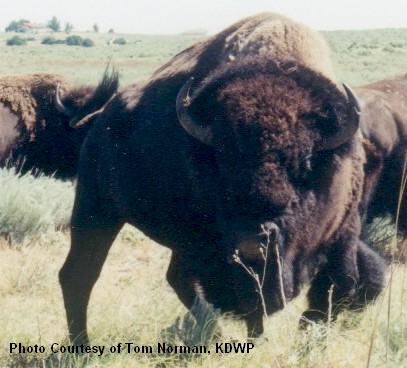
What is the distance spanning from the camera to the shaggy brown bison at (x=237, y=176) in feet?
10.9

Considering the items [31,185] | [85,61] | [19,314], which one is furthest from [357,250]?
[85,61]

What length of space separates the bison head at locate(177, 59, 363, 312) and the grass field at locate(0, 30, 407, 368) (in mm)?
316

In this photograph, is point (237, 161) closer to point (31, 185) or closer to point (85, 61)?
point (31, 185)

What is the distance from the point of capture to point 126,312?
179 inches

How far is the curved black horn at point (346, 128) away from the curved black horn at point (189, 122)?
0.58 meters

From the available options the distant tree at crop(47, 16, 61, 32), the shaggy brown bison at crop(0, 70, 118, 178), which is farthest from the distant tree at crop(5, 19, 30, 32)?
the shaggy brown bison at crop(0, 70, 118, 178)

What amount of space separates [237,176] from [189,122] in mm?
479

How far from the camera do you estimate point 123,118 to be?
169 inches

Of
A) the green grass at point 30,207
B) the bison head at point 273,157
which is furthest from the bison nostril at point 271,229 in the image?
the green grass at point 30,207

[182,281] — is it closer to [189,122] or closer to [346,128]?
[189,122]

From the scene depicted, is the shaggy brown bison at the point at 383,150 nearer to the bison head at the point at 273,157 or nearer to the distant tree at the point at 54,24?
the bison head at the point at 273,157

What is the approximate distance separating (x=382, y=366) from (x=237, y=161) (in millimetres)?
1164

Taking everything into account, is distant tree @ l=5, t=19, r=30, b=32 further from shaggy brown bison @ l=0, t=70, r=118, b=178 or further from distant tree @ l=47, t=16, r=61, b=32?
shaggy brown bison @ l=0, t=70, r=118, b=178

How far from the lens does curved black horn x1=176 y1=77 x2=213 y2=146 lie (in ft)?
11.6
